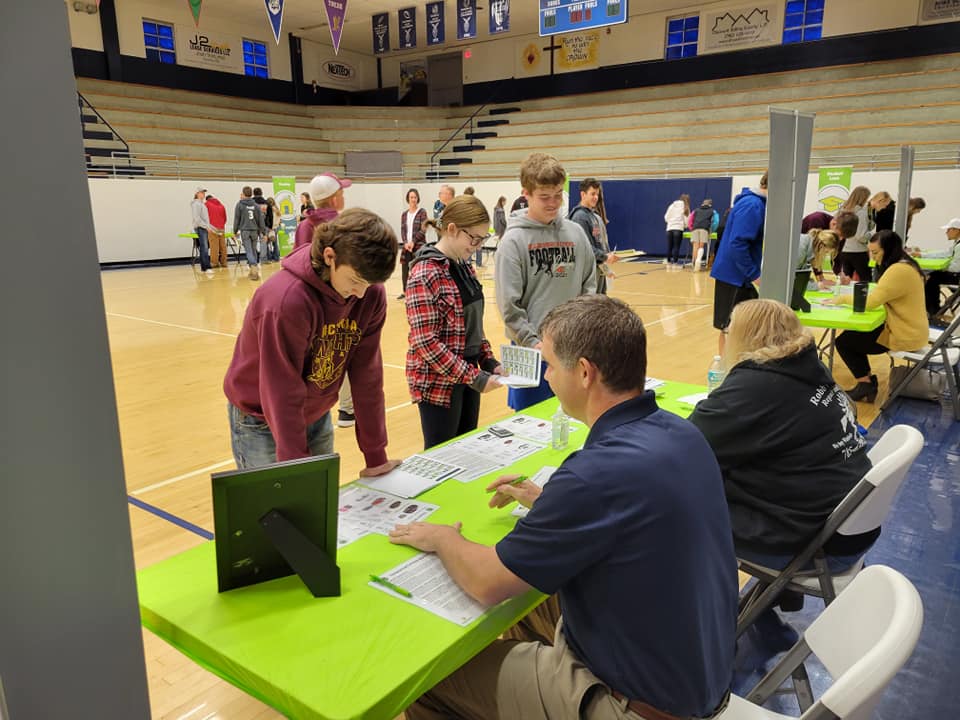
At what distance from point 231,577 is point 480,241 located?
1.64m

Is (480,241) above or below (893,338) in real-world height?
above

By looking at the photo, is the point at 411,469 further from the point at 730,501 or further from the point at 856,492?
the point at 856,492

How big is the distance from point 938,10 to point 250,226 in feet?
47.8

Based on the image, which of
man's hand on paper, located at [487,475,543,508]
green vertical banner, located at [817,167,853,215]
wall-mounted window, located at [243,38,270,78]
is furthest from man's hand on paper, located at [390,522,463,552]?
wall-mounted window, located at [243,38,270,78]

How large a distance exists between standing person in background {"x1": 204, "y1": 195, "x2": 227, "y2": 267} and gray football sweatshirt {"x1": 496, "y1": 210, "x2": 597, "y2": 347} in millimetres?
11652

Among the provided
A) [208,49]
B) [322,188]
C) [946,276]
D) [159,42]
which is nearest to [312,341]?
[322,188]

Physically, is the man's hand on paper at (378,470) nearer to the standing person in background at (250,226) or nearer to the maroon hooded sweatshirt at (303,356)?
the maroon hooded sweatshirt at (303,356)

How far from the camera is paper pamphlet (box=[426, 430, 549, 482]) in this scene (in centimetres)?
217

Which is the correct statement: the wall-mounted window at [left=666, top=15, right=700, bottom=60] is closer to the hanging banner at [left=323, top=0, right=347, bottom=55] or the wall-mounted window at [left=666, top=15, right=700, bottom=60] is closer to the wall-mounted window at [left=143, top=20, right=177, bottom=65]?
the hanging banner at [left=323, top=0, right=347, bottom=55]

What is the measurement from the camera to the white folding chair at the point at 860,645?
1158 millimetres

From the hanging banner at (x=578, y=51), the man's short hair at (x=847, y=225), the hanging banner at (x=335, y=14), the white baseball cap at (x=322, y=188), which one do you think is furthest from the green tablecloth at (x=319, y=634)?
the hanging banner at (x=578, y=51)

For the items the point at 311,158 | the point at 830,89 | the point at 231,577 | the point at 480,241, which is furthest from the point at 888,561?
the point at 311,158

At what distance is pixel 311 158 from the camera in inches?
782

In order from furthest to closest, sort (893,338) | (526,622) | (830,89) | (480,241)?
(830,89) → (893,338) → (480,241) → (526,622)
